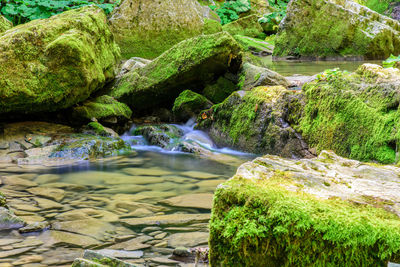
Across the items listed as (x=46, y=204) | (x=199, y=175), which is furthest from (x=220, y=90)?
(x=46, y=204)

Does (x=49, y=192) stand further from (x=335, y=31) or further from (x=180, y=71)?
(x=335, y=31)

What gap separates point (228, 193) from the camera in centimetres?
218

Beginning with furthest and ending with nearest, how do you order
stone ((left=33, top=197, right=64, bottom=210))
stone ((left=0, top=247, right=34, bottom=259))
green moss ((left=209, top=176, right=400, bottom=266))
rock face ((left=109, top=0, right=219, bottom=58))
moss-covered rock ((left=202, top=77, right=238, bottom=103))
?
rock face ((left=109, top=0, right=219, bottom=58)) < moss-covered rock ((left=202, top=77, right=238, bottom=103)) < stone ((left=33, top=197, right=64, bottom=210)) < stone ((left=0, top=247, right=34, bottom=259)) < green moss ((left=209, top=176, right=400, bottom=266))

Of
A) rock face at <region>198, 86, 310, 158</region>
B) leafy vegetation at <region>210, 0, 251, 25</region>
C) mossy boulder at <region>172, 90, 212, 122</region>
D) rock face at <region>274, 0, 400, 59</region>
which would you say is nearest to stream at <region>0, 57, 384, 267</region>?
rock face at <region>198, 86, 310, 158</region>

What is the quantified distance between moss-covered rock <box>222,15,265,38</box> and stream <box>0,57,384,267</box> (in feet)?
62.3

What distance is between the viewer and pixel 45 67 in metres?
6.89

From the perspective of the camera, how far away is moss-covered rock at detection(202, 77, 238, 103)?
29.3 feet

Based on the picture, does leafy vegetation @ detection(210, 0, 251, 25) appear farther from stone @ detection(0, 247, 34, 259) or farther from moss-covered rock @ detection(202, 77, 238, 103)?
stone @ detection(0, 247, 34, 259)

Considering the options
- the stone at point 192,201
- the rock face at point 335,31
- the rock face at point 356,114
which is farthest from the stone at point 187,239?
the rock face at point 335,31

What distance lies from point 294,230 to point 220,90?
717 cm

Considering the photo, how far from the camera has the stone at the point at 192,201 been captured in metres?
4.24

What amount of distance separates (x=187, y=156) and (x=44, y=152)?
94.7 inches

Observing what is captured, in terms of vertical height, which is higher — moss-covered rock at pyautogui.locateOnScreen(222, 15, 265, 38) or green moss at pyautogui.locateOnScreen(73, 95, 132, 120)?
moss-covered rock at pyautogui.locateOnScreen(222, 15, 265, 38)

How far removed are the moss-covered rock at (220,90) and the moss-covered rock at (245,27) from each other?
16159 mm
